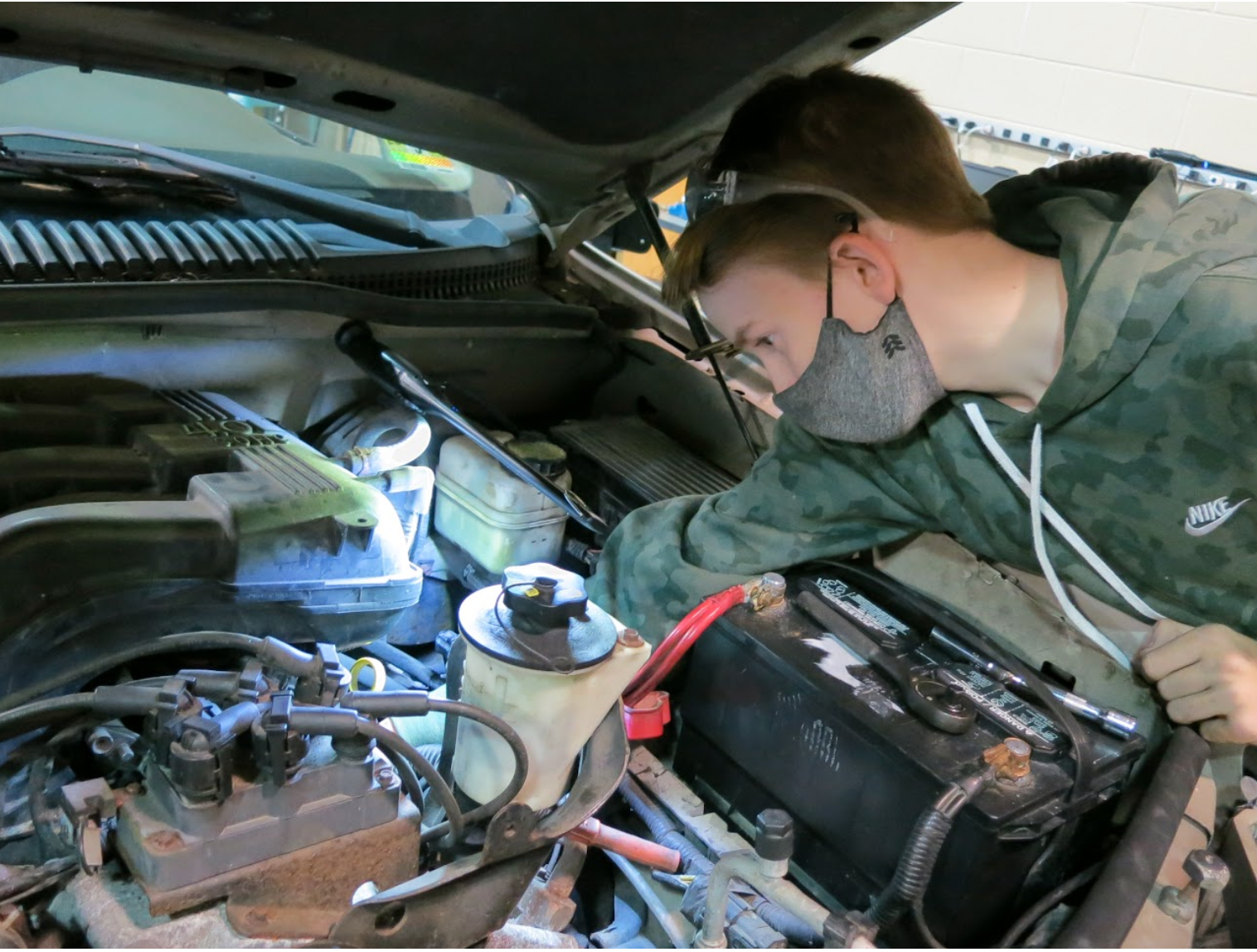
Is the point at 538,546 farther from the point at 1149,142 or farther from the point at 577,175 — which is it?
the point at 1149,142

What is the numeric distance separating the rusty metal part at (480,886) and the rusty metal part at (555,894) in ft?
0.19

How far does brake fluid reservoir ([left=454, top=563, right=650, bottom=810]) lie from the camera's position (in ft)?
2.68

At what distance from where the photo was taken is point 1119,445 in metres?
1.07

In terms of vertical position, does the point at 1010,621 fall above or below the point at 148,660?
above

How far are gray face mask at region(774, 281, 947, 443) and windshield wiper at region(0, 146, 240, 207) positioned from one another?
3.05 ft

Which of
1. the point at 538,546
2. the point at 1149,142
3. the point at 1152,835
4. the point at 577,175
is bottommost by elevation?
the point at 538,546

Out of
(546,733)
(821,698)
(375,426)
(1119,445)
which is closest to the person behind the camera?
(546,733)

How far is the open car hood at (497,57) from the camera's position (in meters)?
1.00

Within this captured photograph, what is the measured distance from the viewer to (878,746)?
910 millimetres

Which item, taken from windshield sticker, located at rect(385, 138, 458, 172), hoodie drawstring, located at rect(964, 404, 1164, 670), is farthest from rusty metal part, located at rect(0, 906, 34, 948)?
windshield sticker, located at rect(385, 138, 458, 172)

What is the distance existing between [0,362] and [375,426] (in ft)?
1.49

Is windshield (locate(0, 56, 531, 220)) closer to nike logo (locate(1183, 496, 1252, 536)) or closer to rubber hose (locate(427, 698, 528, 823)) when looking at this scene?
rubber hose (locate(427, 698, 528, 823))

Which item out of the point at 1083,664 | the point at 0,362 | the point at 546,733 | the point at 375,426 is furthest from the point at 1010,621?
the point at 0,362

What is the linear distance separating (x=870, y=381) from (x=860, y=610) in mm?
269
